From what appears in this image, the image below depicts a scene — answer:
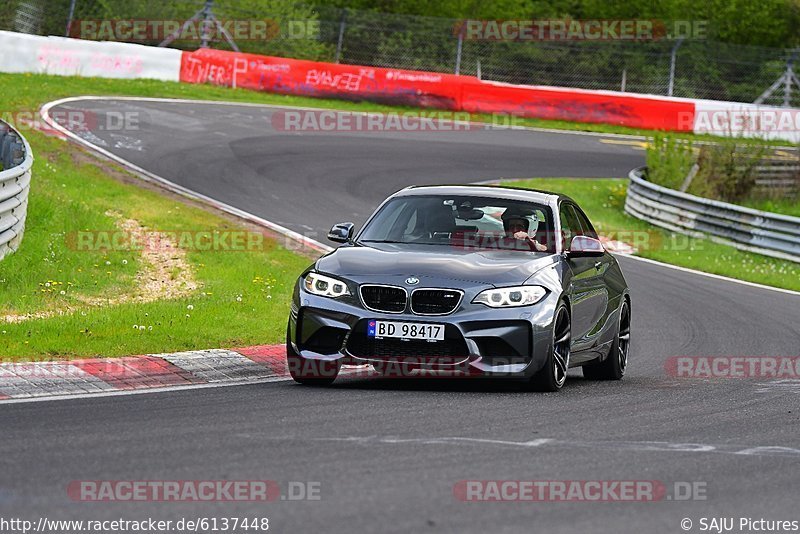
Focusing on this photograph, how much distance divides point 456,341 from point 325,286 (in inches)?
40.2

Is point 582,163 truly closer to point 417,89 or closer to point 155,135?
point 417,89

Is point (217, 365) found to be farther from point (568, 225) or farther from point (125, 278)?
point (125, 278)

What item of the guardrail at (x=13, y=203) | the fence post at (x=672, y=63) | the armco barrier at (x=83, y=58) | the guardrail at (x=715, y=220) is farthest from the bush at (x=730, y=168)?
the guardrail at (x=13, y=203)

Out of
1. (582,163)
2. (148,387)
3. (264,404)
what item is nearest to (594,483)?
(264,404)

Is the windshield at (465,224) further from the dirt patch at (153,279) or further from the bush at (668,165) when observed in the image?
the bush at (668,165)

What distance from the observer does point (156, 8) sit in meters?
40.3

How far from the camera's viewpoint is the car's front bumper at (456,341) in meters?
9.23

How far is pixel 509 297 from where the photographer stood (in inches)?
370

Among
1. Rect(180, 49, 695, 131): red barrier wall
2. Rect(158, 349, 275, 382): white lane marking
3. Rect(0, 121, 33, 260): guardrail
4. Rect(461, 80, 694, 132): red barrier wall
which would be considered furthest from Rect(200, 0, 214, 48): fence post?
Rect(158, 349, 275, 382): white lane marking

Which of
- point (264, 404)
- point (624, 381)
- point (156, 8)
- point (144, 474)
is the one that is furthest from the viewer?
point (156, 8)

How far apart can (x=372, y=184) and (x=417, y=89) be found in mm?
10728

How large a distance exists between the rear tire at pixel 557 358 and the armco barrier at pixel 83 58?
79.3ft

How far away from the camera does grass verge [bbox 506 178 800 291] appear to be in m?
21.3

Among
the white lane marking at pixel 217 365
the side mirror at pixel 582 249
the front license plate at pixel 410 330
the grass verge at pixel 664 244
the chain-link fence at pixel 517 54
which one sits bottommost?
the grass verge at pixel 664 244
